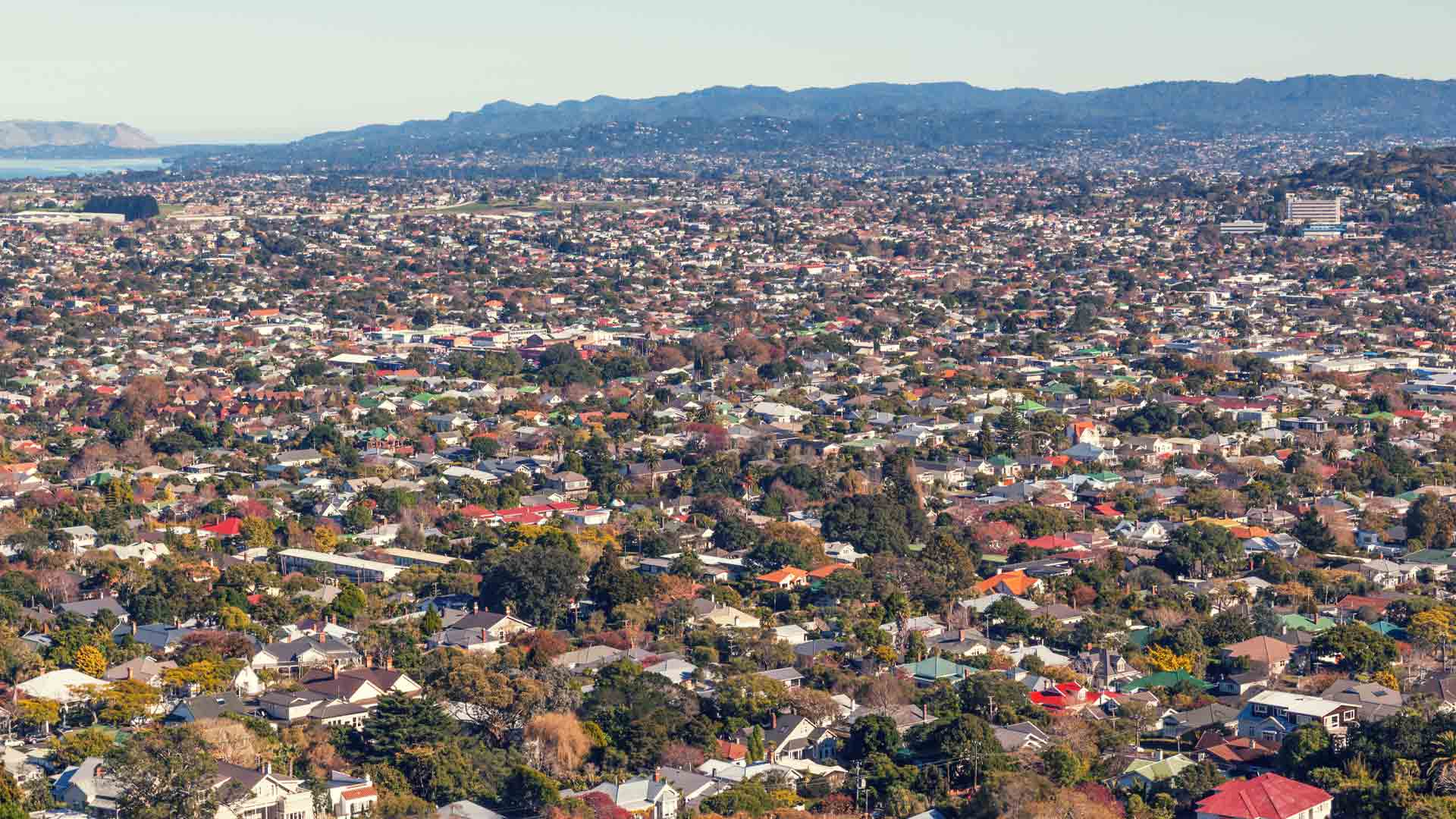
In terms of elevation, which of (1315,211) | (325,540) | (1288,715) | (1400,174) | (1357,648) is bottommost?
(1315,211)

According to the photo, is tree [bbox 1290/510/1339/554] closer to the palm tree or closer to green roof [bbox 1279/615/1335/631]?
green roof [bbox 1279/615/1335/631]

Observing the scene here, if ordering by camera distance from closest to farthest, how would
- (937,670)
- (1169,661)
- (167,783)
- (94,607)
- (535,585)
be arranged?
(167,783), (937,670), (1169,661), (535,585), (94,607)

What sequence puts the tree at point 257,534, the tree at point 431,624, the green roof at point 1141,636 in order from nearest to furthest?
the green roof at point 1141,636
the tree at point 431,624
the tree at point 257,534

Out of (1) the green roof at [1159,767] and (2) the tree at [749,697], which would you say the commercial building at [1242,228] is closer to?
(2) the tree at [749,697]

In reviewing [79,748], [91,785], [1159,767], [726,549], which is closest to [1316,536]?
[726,549]

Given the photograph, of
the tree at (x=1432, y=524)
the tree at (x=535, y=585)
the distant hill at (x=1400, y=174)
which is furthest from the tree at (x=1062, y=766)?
the distant hill at (x=1400, y=174)

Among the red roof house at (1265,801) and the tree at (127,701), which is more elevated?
the red roof house at (1265,801)

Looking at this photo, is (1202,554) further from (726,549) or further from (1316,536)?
(726,549)
